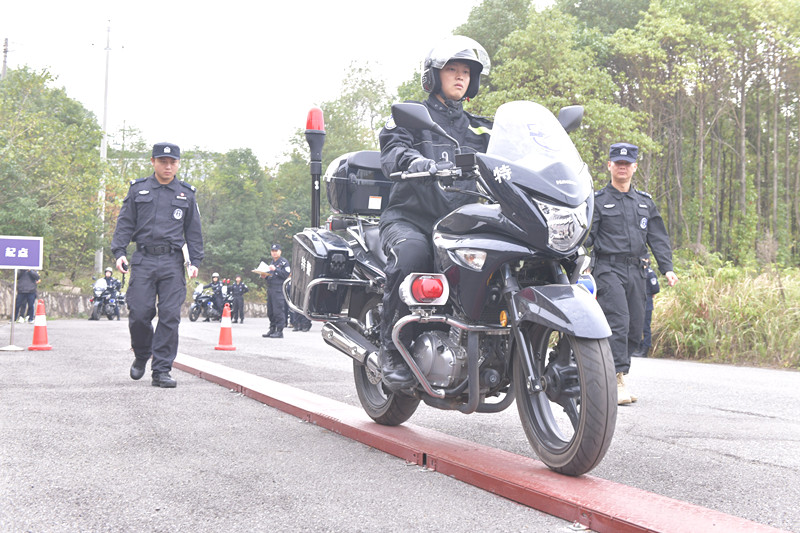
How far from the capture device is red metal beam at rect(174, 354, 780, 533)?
300 centimetres

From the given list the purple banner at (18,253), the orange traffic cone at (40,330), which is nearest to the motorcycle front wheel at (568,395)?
the orange traffic cone at (40,330)

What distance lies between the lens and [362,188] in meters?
5.55

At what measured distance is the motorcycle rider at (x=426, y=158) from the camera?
436cm

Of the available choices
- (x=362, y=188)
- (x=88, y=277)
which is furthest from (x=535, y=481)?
(x=88, y=277)

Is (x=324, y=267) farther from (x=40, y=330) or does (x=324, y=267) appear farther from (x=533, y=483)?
(x=40, y=330)

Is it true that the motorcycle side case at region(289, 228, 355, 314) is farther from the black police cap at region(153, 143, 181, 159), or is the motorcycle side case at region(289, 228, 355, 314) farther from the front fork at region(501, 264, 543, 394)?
the black police cap at region(153, 143, 181, 159)

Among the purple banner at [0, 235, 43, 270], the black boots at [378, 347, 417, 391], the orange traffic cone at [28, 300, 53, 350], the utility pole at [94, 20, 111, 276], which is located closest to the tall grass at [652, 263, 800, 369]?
the black boots at [378, 347, 417, 391]

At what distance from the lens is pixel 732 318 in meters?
12.2

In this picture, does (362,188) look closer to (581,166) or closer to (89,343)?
(581,166)

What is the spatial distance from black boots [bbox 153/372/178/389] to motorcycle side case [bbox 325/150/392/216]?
9.08 feet

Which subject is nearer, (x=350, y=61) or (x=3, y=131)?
(x=3, y=131)

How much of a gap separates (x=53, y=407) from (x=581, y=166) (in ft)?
13.9

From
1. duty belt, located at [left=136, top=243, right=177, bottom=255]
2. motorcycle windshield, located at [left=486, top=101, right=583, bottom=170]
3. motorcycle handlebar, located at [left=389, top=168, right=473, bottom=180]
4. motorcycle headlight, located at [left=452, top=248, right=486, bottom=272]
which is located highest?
motorcycle windshield, located at [left=486, top=101, right=583, bottom=170]

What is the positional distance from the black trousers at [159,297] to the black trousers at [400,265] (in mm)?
3502
